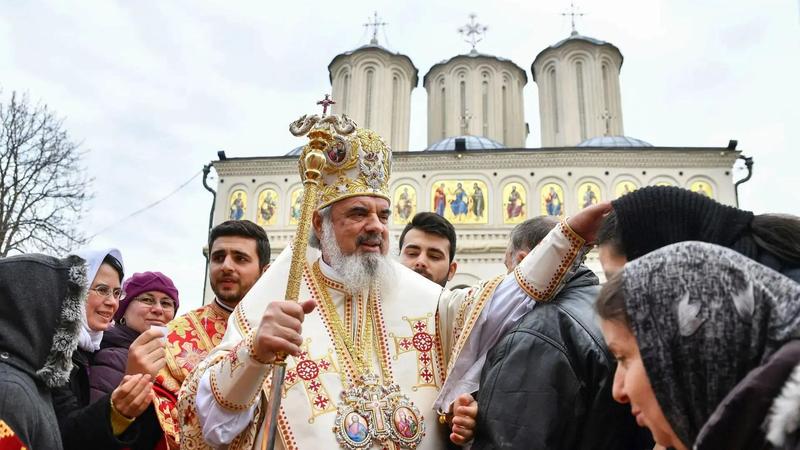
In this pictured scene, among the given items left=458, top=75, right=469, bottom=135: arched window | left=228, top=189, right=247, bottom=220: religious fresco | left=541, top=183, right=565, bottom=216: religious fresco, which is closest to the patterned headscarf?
left=541, top=183, right=565, bottom=216: religious fresco

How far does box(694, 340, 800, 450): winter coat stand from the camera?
46.0 inches

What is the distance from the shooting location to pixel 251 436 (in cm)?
262

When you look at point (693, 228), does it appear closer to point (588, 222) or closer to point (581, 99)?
point (588, 222)

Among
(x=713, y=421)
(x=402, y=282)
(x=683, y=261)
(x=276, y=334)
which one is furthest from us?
(x=402, y=282)

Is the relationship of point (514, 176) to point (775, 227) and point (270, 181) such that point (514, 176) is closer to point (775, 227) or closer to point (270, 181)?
point (270, 181)

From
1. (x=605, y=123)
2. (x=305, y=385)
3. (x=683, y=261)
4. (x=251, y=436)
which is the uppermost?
(x=605, y=123)

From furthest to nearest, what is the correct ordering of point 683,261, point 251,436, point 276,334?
1. point 251,436
2. point 276,334
3. point 683,261

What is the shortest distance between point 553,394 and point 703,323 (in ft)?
3.18

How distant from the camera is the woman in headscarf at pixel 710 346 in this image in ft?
3.92

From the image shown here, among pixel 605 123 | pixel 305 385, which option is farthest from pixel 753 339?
pixel 605 123

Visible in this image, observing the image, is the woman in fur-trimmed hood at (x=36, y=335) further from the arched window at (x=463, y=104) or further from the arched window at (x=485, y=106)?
the arched window at (x=485, y=106)

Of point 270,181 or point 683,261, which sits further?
point 270,181

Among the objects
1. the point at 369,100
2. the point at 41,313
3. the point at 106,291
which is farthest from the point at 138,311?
the point at 369,100

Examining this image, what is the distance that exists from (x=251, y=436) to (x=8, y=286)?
41.6 inches
